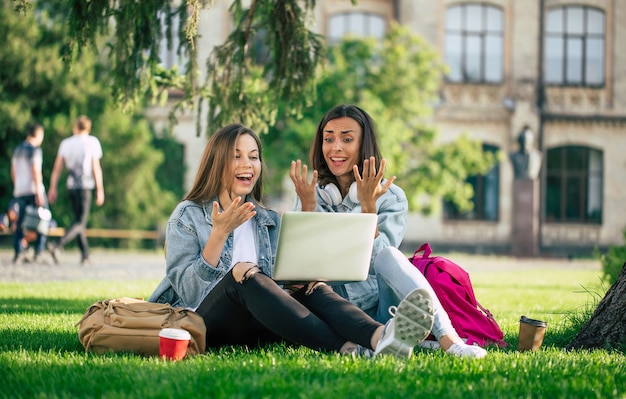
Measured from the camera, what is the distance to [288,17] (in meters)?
7.79

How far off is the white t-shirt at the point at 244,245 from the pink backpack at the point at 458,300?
1039 mm

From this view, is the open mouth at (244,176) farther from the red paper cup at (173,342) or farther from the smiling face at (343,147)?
the red paper cup at (173,342)

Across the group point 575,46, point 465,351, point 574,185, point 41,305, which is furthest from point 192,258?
point 575,46

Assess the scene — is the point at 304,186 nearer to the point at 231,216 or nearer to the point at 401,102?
the point at 231,216

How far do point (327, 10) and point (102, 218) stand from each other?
9.81 meters

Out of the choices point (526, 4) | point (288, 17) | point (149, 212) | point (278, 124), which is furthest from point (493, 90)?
point (288, 17)

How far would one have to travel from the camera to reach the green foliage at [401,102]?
67.6 ft

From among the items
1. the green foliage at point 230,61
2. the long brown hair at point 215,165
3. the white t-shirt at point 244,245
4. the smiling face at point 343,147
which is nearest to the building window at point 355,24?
the green foliage at point 230,61

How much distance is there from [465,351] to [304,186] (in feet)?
4.37

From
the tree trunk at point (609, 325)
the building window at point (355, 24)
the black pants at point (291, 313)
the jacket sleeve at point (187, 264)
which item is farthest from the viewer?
the building window at point (355, 24)

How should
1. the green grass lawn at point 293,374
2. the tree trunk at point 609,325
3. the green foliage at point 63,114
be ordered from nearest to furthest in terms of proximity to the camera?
the green grass lawn at point 293,374, the tree trunk at point 609,325, the green foliage at point 63,114

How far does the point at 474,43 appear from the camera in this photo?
25.2 meters

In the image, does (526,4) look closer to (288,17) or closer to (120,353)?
(288,17)

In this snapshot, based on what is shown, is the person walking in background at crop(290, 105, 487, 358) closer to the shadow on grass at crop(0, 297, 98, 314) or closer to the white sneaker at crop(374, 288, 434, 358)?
the white sneaker at crop(374, 288, 434, 358)
